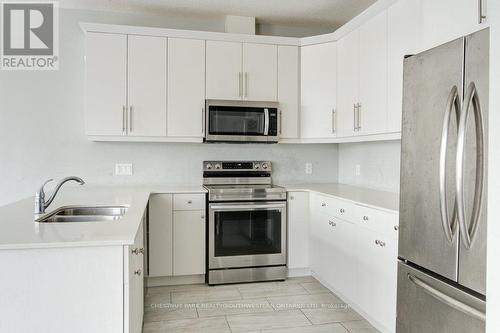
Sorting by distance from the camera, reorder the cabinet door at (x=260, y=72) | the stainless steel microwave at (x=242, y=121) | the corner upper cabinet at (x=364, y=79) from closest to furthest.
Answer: the corner upper cabinet at (x=364, y=79) → the stainless steel microwave at (x=242, y=121) → the cabinet door at (x=260, y=72)

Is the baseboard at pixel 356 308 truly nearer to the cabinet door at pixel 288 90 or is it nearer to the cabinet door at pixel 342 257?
the cabinet door at pixel 342 257

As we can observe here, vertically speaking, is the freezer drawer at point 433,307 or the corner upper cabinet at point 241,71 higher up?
the corner upper cabinet at point 241,71

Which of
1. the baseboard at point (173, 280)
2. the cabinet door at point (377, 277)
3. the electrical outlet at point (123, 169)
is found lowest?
the baseboard at point (173, 280)

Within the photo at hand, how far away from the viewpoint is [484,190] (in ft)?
4.78

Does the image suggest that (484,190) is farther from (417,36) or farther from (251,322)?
(251,322)

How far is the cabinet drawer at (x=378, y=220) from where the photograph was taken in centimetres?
233

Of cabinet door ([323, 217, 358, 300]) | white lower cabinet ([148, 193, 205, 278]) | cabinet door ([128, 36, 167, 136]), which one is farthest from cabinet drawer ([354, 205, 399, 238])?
cabinet door ([128, 36, 167, 136])

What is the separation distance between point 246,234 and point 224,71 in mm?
1578

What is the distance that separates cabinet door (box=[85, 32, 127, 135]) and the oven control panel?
93 centimetres

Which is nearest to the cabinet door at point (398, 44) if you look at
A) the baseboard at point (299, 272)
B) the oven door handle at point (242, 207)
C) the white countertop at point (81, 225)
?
the white countertop at point (81, 225)

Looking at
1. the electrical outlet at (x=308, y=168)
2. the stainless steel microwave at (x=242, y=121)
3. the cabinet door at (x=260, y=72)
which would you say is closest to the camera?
the stainless steel microwave at (x=242, y=121)

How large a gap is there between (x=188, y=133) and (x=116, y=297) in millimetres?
2355

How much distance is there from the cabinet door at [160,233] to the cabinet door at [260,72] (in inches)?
51.2

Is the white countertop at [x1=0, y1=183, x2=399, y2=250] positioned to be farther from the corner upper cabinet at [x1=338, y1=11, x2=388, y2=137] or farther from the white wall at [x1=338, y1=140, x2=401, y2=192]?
the corner upper cabinet at [x1=338, y1=11, x2=388, y2=137]
